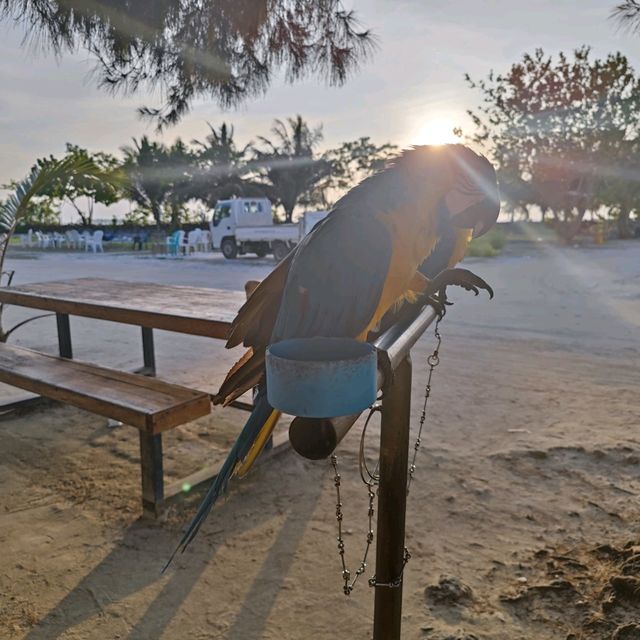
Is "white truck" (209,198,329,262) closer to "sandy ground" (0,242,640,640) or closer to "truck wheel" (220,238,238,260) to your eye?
"truck wheel" (220,238,238,260)

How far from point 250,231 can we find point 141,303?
14.7m

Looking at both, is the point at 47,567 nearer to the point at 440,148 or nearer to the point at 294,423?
the point at 294,423

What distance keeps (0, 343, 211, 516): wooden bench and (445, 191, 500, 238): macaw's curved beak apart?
1.44 metres

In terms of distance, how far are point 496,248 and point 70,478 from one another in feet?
60.0

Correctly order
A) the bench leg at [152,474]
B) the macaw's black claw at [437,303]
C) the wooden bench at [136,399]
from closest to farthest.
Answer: the macaw's black claw at [437,303], the wooden bench at [136,399], the bench leg at [152,474]

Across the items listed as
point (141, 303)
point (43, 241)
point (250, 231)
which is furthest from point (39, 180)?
point (43, 241)

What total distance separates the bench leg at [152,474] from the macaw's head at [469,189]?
1662mm

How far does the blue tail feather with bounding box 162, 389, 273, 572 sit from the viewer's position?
3.77 feet

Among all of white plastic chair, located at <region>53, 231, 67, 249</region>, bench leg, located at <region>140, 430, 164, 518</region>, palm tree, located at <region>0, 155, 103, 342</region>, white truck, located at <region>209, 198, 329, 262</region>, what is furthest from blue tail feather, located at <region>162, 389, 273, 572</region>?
white plastic chair, located at <region>53, 231, 67, 249</region>

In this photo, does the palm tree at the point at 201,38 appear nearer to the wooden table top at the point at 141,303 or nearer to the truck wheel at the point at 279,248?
the wooden table top at the point at 141,303

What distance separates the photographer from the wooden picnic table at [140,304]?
9.18 feet

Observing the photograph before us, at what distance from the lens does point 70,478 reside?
2.87 meters

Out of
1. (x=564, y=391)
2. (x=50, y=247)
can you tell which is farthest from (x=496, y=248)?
(x=50, y=247)

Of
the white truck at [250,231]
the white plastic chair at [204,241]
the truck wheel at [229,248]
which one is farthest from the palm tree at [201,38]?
the white plastic chair at [204,241]
